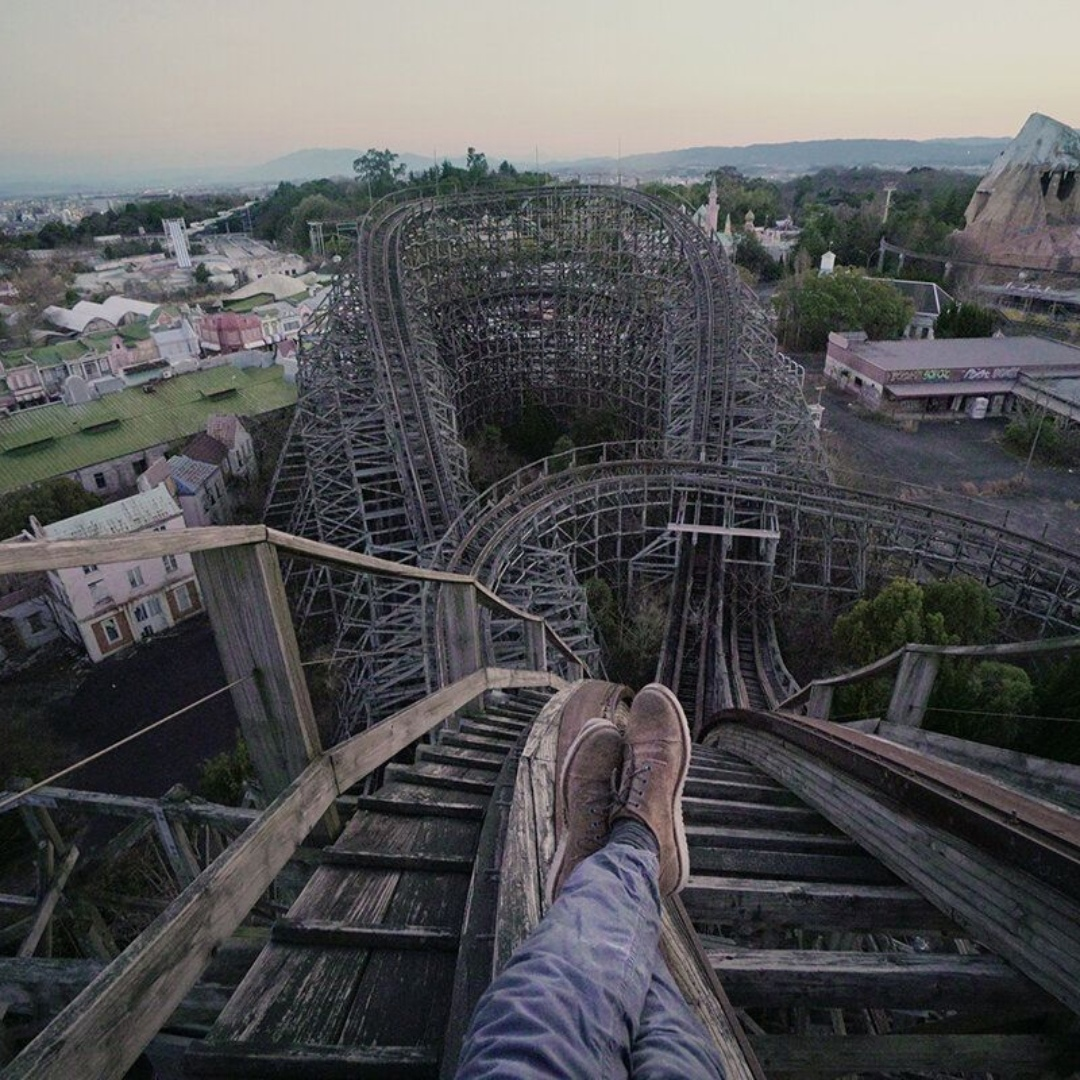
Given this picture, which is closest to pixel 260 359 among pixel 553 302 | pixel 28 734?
pixel 553 302

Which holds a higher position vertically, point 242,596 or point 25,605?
point 242,596

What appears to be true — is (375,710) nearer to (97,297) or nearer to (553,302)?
(553,302)

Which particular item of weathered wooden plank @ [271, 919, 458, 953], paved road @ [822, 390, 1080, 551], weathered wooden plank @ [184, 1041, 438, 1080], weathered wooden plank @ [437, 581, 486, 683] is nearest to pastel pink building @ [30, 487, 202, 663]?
weathered wooden plank @ [437, 581, 486, 683]

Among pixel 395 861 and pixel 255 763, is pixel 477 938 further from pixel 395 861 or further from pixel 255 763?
pixel 255 763

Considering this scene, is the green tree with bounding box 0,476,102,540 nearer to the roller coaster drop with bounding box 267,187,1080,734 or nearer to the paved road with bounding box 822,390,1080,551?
the roller coaster drop with bounding box 267,187,1080,734

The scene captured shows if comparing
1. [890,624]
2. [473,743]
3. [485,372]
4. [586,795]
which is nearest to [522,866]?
[586,795]
